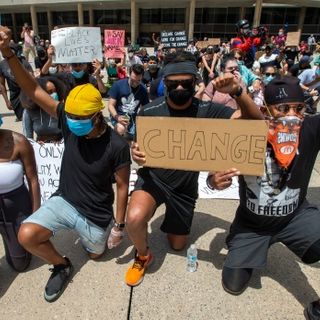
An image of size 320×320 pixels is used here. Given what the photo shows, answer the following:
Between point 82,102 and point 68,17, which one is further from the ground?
point 82,102

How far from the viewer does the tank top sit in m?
2.68

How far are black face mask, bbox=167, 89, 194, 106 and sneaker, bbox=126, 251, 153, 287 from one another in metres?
1.36

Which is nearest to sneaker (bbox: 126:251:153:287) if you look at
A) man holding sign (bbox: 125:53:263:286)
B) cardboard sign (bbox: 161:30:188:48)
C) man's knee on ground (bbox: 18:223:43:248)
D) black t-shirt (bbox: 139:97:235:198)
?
man holding sign (bbox: 125:53:263:286)

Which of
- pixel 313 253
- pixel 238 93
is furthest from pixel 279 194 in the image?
pixel 238 93

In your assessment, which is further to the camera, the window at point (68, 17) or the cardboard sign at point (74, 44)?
the window at point (68, 17)

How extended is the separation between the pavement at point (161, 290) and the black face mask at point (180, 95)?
1450 millimetres

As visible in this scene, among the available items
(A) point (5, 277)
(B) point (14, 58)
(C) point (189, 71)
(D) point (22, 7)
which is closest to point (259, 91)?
(C) point (189, 71)

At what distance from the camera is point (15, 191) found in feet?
9.27

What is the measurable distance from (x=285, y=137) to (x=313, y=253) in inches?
37.2

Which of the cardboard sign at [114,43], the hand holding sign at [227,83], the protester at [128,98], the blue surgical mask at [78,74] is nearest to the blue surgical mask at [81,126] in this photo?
the hand holding sign at [227,83]

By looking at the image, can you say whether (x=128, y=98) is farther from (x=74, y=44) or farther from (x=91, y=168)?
(x=91, y=168)

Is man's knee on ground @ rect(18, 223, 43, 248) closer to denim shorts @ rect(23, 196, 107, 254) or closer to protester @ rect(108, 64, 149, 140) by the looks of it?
denim shorts @ rect(23, 196, 107, 254)

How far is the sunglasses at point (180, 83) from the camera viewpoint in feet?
8.73

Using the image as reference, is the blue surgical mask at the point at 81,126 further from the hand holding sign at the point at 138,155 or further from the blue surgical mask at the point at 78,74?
the blue surgical mask at the point at 78,74
